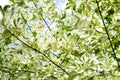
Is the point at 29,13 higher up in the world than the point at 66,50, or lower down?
higher up

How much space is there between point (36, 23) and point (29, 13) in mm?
251

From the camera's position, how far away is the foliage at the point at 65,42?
5.73ft

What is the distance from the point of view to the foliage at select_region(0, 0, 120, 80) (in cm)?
175

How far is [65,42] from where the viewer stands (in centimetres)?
248

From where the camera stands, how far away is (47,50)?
246cm

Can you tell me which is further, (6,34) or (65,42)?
(65,42)

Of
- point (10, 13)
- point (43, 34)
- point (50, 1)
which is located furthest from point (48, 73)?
point (50, 1)

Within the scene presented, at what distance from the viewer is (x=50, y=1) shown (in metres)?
3.93

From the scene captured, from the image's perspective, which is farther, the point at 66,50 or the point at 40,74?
the point at 40,74

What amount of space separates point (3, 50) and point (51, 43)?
984 millimetres

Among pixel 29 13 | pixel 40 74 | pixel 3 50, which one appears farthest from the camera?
pixel 29 13

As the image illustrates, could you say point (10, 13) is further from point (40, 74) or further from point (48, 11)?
point (48, 11)

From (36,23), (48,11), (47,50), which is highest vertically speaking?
(48,11)

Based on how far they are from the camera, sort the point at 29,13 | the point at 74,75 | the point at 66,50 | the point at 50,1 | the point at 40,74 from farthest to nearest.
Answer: the point at 50,1 < the point at 29,13 < the point at 40,74 < the point at 66,50 < the point at 74,75
